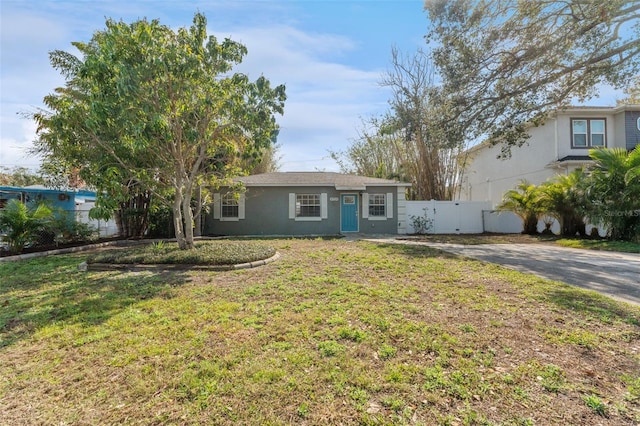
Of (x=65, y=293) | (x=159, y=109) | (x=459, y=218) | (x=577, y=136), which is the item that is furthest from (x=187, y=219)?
(x=577, y=136)

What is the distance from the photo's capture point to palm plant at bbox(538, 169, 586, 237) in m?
11.6

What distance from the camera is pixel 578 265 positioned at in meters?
7.27

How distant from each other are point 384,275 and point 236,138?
18.4ft

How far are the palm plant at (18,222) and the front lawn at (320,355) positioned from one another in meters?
5.05

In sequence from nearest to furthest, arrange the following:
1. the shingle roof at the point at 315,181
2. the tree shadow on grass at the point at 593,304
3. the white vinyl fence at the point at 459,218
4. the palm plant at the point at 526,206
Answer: the tree shadow on grass at the point at 593,304 < the palm plant at the point at 526,206 < the shingle roof at the point at 315,181 < the white vinyl fence at the point at 459,218

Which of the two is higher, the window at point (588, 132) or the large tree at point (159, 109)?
the window at point (588, 132)

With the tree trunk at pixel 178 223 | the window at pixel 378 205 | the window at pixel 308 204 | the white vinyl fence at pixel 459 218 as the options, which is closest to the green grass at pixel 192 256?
the tree trunk at pixel 178 223

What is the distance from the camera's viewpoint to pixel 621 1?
334 inches

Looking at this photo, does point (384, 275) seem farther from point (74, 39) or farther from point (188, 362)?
point (74, 39)

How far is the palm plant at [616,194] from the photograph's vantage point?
33.3 feet

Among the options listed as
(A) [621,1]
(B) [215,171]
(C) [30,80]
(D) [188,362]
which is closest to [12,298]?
(D) [188,362]

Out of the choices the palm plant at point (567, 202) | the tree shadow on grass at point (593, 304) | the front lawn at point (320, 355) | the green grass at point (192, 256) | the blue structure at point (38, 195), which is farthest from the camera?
the blue structure at point (38, 195)

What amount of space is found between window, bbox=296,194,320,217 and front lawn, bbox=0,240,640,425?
9.81 meters

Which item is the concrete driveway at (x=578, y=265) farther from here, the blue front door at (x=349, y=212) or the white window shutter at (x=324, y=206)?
the white window shutter at (x=324, y=206)
